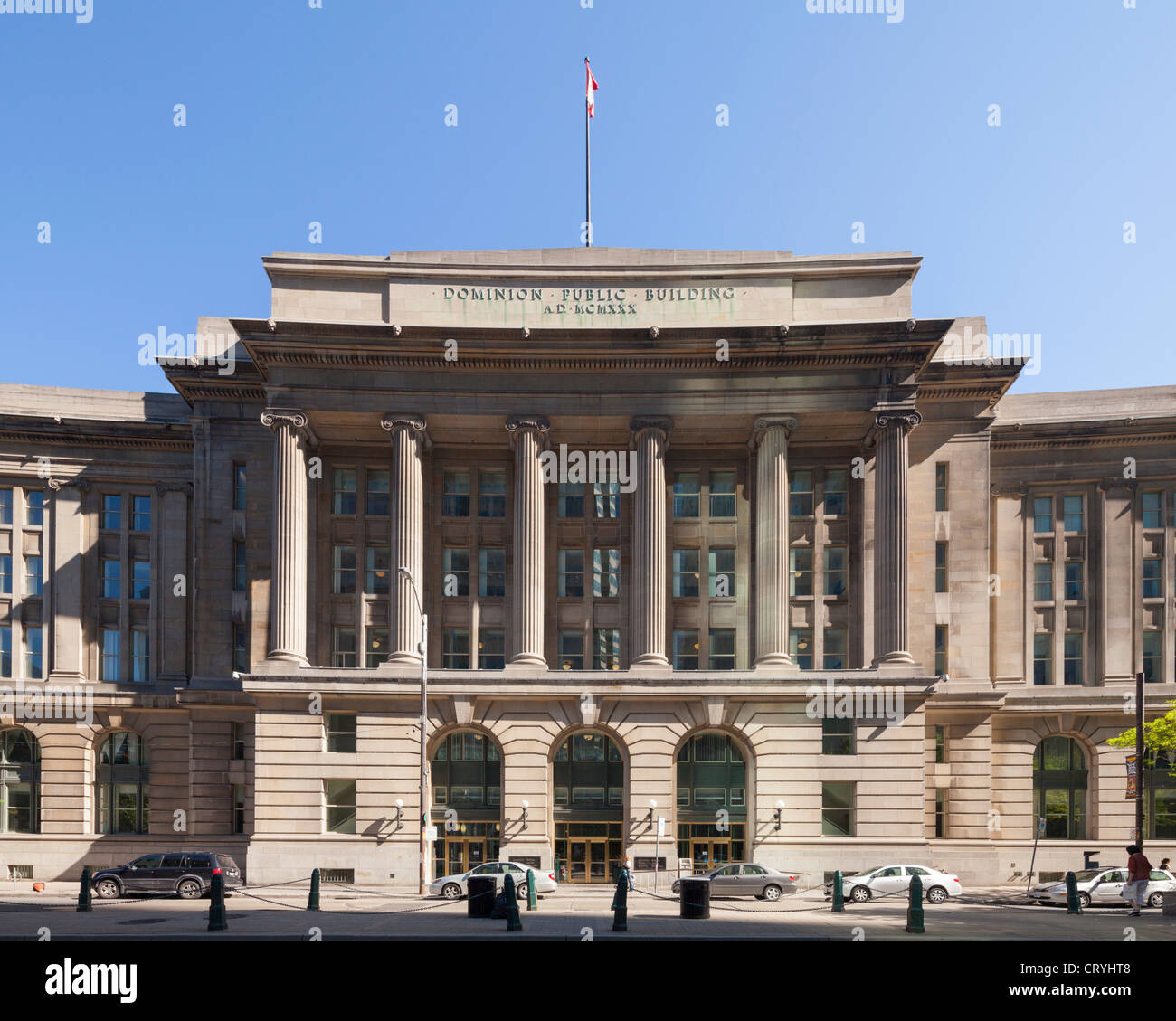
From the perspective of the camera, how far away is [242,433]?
48.8 metres

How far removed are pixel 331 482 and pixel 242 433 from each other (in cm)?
527

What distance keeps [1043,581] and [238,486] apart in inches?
1614

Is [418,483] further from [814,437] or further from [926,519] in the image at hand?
[926,519]

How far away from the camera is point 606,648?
155 feet

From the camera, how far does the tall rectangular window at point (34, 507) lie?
52062 millimetres

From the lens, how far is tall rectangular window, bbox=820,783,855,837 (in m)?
42.6

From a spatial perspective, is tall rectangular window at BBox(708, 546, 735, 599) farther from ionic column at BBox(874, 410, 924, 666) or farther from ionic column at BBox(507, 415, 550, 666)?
ionic column at BBox(507, 415, 550, 666)

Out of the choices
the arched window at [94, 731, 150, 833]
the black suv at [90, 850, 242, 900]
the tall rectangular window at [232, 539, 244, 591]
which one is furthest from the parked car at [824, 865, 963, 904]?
the arched window at [94, 731, 150, 833]

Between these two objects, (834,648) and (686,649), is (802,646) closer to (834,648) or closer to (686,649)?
(834,648)

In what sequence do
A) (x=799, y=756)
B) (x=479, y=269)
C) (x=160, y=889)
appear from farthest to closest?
(x=479, y=269) < (x=799, y=756) < (x=160, y=889)

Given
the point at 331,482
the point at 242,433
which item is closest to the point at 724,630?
the point at 331,482
